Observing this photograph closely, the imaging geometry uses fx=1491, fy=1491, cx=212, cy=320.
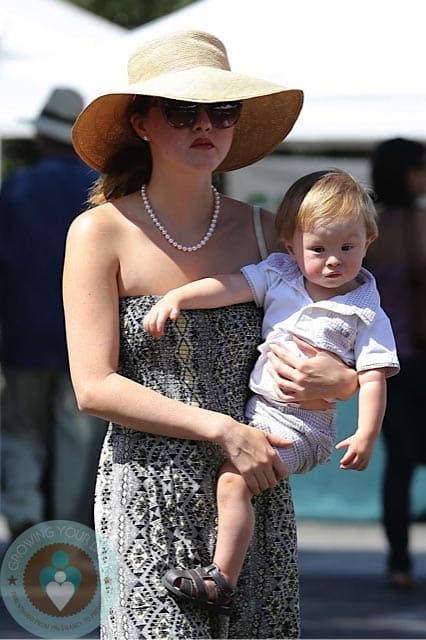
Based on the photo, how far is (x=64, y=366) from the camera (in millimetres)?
6359

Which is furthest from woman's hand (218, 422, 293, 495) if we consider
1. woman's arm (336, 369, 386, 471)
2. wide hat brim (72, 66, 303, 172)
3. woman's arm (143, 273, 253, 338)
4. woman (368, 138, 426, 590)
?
woman (368, 138, 426, 590)

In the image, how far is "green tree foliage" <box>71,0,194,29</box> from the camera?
1460 cm

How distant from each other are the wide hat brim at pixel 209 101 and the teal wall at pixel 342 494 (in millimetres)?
4791

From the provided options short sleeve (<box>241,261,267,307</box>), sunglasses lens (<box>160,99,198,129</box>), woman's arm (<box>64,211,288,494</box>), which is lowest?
woman's arm (<box>64,211,288,494</box>)

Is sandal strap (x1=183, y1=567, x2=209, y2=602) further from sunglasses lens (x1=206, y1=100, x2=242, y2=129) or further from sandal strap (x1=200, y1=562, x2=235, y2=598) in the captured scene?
sunglasses lens (x1=206, y1=100, x2=242, y2=129)

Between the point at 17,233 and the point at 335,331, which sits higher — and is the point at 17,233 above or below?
above

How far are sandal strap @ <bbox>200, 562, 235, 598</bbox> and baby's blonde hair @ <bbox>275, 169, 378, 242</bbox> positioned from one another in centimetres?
63

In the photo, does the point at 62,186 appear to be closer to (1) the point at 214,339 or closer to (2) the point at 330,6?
(2) the point at 330,6

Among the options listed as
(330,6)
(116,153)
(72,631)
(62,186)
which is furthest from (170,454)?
(62,186)

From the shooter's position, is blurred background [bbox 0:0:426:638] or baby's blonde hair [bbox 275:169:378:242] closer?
baby's blonde hair [bbox 275:169:378:242]

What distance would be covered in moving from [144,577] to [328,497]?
535 centimetres

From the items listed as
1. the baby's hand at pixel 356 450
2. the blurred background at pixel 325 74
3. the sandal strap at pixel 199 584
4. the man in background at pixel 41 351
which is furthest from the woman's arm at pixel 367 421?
the man in background at pixel 41 351

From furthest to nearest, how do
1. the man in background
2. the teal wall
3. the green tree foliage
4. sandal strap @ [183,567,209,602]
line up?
the green tree foliage
the teal wall
the man in background
sandal strap @ [183,567,209,602]

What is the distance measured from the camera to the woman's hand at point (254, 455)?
2666 mm
